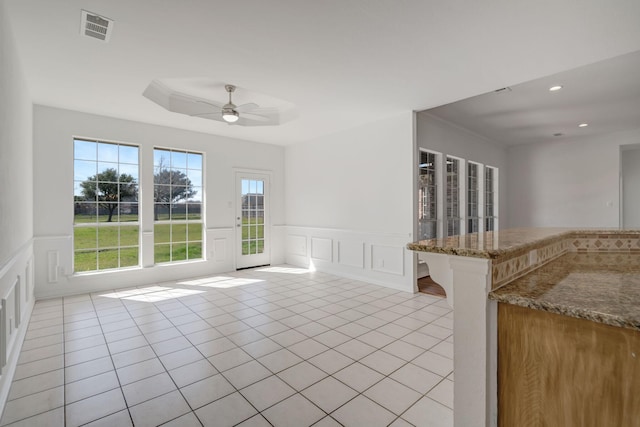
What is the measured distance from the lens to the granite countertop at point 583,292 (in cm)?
95

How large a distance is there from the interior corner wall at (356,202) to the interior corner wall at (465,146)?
66cm

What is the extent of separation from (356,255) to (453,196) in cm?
247

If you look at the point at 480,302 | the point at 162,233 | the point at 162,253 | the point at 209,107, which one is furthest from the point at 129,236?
the point at 480,302

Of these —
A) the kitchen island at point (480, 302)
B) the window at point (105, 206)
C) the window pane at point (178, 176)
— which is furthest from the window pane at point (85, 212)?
the kitchen island at point (480, 302)

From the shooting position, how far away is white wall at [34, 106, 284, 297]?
4.30 meters

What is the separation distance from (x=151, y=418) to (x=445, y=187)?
5.45 meters

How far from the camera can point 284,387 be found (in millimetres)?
2182

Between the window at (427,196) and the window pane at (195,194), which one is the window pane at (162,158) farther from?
the window at (427,196)

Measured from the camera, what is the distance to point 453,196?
20.1 ft

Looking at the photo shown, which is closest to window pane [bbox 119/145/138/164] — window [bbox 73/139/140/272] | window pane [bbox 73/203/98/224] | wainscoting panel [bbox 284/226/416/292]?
window [bbox 73/139/140/272]

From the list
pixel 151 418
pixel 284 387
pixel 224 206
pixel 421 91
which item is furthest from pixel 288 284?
pixel 421 91

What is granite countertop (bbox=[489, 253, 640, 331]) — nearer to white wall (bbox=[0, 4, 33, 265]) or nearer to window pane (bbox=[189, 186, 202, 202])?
white wall (bbox=[0, 4, 33, 265])

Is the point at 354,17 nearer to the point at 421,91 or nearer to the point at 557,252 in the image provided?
the point at 421,91

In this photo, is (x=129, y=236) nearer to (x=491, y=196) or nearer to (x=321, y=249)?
(x=321, y=249)
